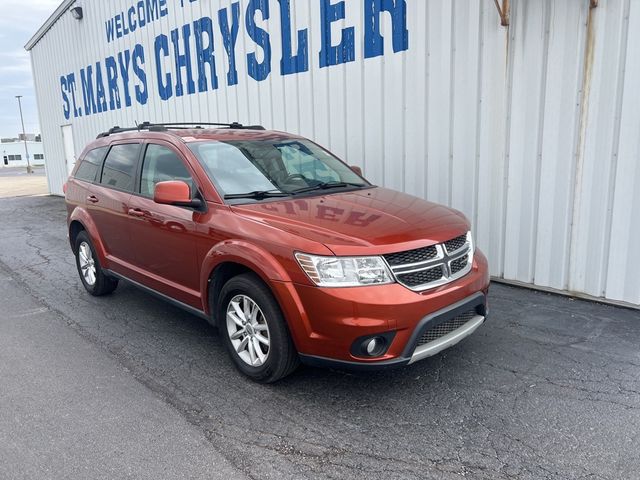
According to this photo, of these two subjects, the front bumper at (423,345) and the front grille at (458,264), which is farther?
the front grille at (458,264)

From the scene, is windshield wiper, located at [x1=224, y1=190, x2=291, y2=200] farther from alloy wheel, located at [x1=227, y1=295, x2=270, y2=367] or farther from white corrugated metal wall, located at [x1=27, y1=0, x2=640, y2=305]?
white corrugated metal wall, located at [x1=27, y1=0, x2=640, y2=305]

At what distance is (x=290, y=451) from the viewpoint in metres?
2.85

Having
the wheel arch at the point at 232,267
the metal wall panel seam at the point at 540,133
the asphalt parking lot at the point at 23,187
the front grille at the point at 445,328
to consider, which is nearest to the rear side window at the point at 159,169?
the wheel arch at the point at 232,267

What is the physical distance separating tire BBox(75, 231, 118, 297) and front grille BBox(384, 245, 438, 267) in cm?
350

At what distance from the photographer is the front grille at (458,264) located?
11.4 ft

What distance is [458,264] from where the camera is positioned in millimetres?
3535

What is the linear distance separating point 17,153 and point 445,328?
102m

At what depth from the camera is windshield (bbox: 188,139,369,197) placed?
4.01 meters

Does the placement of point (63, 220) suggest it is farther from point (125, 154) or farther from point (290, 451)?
point (290, 451)

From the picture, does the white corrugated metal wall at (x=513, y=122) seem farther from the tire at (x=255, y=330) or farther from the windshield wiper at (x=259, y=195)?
the tire at (x=255, y=330)

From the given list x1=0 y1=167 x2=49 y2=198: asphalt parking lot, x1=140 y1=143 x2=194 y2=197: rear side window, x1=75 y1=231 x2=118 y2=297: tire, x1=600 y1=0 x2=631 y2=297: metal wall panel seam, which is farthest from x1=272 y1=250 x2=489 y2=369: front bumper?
x1=0 y1=167 x2=49 y2=198: asphalt parking lot

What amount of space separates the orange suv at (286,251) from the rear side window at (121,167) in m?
0.02

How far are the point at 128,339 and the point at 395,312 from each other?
265 centimetres

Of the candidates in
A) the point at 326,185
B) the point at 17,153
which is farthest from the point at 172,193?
the point at 17,153
